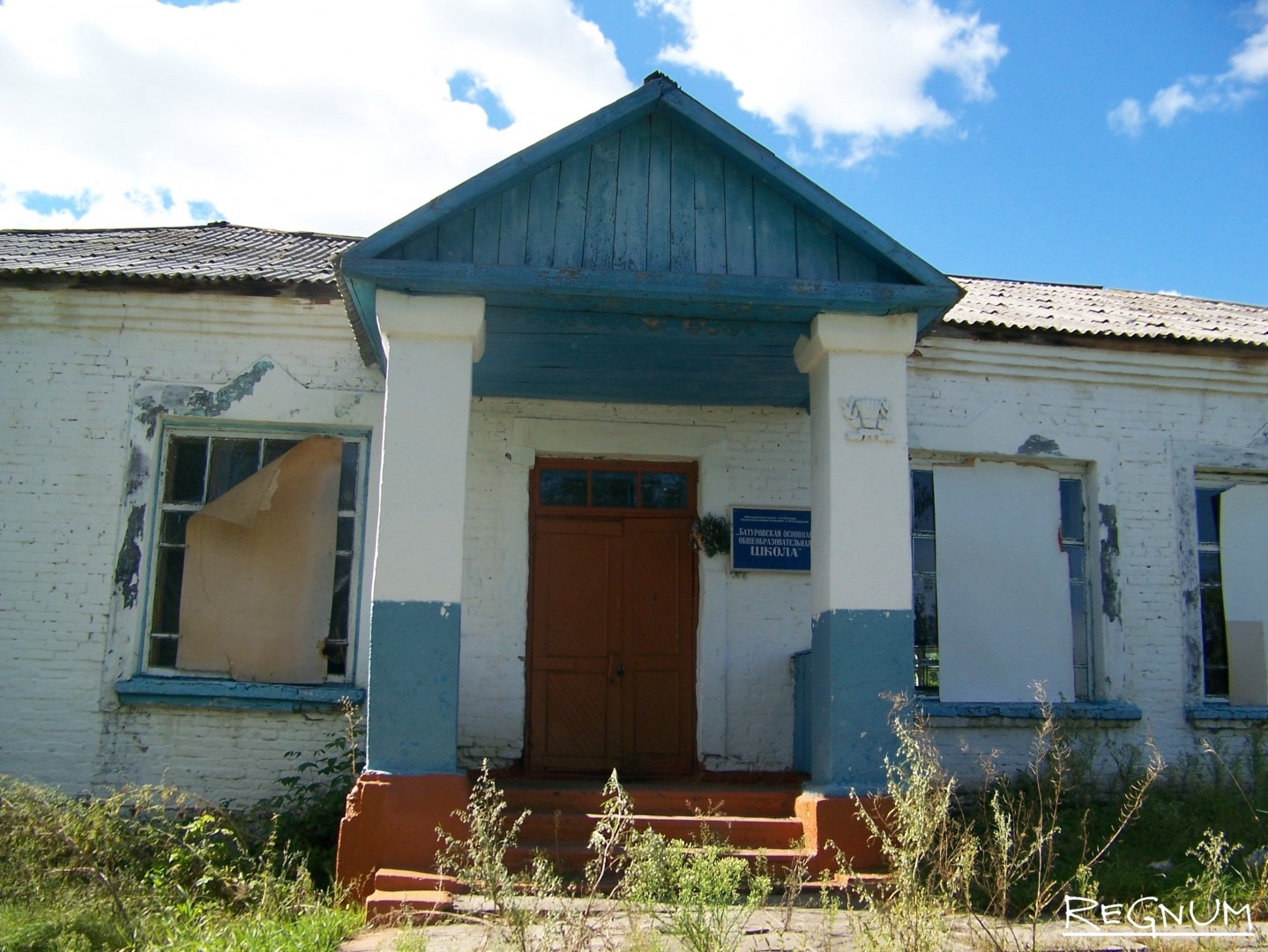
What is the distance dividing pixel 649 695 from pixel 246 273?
3.86m

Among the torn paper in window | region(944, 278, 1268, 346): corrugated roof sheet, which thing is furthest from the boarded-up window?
the torn paper in window

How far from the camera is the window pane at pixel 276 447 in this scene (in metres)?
7.36

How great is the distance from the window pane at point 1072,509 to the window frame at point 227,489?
4888 mm

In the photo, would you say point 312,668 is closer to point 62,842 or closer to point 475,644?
point 475,644

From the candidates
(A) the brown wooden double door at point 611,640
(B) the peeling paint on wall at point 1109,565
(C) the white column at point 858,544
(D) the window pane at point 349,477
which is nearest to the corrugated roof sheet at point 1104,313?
(B) the peeling paint on wall at point 1109,565

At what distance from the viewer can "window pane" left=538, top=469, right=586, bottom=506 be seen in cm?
761

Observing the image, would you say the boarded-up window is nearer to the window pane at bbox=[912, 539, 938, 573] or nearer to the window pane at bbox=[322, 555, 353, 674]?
the window pane at bbox=[912, 539, 938, 573]

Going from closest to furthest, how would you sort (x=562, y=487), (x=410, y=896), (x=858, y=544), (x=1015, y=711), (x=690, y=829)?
(x=410, y=896)
(x=690, y=829)
(x=858, y=544)
(x=1015, y=711)
(x=562, y=487)

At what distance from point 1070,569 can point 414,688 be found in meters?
4.85

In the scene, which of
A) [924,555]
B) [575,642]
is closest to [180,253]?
[575,642]

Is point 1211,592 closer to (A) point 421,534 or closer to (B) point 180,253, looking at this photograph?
(A) point 421,534

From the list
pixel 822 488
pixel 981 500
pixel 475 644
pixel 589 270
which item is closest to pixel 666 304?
pixel 589 270

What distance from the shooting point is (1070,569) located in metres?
7.89

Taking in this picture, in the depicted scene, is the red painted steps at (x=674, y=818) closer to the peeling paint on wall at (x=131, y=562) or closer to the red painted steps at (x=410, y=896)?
the red painted steps at (x=410, y=896)
